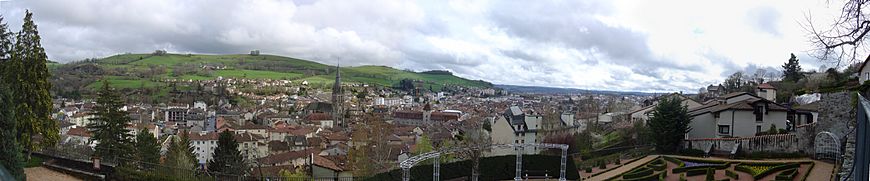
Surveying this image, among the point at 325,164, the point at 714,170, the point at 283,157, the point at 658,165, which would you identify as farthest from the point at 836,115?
the point at 283,157

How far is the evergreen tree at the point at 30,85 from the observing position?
1756 cm

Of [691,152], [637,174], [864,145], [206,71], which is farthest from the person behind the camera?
[206,71]

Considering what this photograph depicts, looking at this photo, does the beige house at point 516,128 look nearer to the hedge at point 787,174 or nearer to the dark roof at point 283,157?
the dark roof at point 283,157

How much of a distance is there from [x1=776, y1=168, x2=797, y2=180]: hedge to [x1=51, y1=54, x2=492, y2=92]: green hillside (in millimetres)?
97422

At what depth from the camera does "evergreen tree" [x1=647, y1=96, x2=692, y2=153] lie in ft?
90.5

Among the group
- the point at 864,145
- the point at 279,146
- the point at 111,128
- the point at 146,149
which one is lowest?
the point at 279,146

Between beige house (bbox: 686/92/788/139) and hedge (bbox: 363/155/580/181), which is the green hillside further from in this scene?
beige house (bbox: 686/92/788/139)

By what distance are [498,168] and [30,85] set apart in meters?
17.9

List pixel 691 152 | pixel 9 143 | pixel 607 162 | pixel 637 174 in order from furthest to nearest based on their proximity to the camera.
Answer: pixel 607 162, pixel 691 152, pixel 637 174, pixel 9 143

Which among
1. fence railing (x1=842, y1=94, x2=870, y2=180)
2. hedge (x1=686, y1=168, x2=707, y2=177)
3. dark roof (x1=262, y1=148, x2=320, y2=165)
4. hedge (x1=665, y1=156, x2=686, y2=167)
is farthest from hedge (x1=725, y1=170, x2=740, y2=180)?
dark roof (x1=262, y1=148, x2=320, y2=165)

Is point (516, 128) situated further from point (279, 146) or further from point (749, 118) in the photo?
point (279, 146)

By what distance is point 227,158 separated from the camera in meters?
23.3

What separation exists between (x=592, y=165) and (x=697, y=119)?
616cm

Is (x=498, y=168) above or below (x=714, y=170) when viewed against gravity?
below
